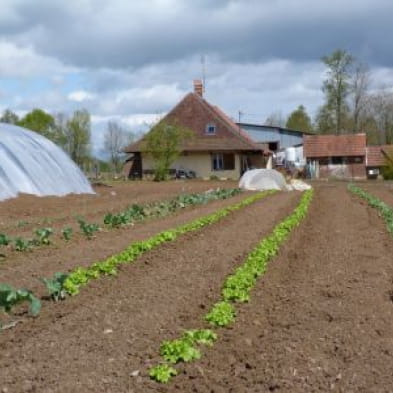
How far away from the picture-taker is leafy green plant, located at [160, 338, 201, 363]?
15.5 ft

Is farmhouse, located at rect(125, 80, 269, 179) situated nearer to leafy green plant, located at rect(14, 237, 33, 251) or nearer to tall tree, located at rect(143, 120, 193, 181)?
tall tree, located at rect(143, 120, 193, 181)

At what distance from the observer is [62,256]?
9367mm

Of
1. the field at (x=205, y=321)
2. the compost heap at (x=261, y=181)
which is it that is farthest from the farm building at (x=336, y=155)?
the field at (x=205, y=321)

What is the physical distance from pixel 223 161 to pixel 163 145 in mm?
6202

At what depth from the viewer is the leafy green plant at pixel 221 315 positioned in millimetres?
5719

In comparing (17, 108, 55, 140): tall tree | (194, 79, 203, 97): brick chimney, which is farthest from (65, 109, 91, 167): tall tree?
(194, 79, 203, 97): brick chimney

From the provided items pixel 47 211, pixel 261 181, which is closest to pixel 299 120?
pixel 261 181

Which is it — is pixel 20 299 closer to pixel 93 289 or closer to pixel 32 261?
pixel 93 289

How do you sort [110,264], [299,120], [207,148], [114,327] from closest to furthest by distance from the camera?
[114,327], [110,264], [207,148], [299,120]

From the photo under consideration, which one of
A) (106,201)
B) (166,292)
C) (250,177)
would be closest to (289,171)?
(250,177)

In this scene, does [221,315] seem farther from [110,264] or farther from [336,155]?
[336,155]

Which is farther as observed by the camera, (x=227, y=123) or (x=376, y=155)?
(x=376, y=155)

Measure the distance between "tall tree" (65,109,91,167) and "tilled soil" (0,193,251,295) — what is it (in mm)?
49761

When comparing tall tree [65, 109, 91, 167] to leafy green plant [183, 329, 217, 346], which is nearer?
leafy green plant [183, 329, 217, 346]
